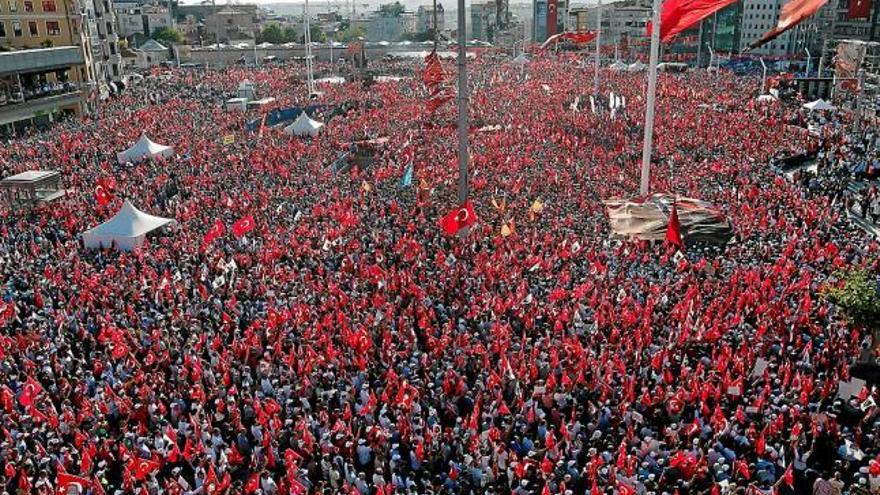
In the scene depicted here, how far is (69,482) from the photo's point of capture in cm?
992

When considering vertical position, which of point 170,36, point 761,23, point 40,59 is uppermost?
point 40,59

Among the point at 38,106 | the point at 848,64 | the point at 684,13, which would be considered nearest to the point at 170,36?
the point at 38,106

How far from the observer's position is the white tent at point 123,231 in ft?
66.1

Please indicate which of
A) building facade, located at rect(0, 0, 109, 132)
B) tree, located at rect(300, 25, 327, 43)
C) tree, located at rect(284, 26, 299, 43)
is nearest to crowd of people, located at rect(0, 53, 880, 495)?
building facade, located at rect(0, 0, 109, 132)

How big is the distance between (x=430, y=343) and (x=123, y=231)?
1071 centimetres

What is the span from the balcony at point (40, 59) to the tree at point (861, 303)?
42.2 m

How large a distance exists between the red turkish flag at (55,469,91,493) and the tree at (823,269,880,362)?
1251 centimetres

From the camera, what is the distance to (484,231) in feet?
68.7

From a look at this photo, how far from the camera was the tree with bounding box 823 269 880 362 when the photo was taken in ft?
43.2

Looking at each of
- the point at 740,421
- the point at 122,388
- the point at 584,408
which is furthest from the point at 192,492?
the point at 740,421

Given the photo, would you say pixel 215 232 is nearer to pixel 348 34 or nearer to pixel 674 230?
pixel 674 230

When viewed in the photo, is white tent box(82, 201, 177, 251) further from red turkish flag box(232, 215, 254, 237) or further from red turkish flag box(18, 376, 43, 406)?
red turkish flag box(18, 376, 43, 406)

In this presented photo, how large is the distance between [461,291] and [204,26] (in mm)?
132001

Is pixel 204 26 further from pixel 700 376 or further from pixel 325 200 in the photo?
pixel 700 376
